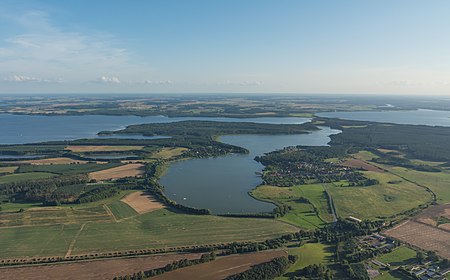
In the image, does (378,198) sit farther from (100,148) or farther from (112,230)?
(100,148)

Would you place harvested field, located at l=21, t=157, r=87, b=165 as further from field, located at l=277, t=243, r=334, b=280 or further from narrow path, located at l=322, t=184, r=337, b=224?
field, located at l=277, t=243, r=334, b=280

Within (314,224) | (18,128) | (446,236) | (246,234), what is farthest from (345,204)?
(18,128)

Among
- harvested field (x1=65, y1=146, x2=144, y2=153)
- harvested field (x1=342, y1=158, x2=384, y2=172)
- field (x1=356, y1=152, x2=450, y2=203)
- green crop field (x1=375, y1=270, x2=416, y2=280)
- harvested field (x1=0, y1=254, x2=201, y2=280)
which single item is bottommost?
harvested field (x1=0, y1=254, x2=201, y2=280)

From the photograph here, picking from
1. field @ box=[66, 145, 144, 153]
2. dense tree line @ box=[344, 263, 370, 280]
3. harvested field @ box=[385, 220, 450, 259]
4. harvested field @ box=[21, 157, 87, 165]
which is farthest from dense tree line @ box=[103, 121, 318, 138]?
dense tree line @ box=[344, 263, 370, 280]

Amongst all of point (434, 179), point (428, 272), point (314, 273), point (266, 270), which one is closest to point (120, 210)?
point (266, 270)

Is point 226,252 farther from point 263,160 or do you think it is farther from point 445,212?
point 263,160

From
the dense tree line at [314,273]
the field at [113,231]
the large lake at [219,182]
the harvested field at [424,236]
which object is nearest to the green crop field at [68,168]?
the large lake at [219,182]
